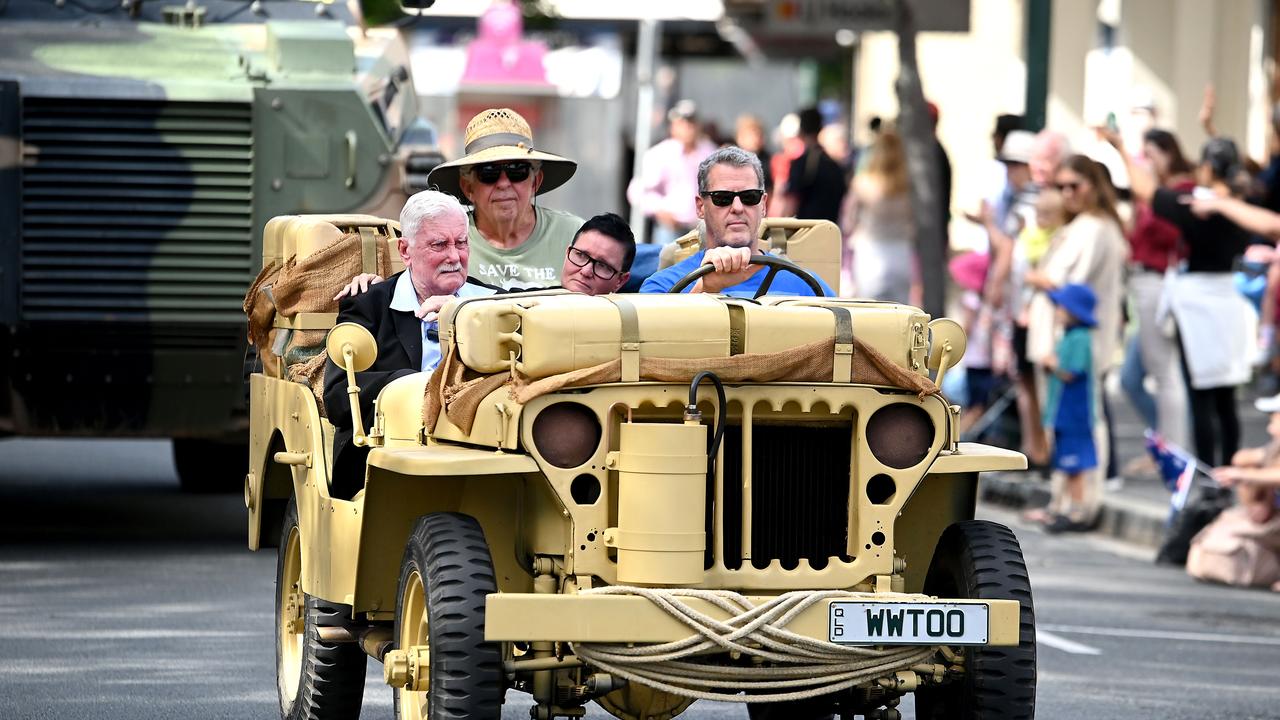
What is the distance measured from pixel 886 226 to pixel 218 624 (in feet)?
30.8

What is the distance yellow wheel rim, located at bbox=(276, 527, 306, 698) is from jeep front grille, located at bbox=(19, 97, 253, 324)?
416 cm

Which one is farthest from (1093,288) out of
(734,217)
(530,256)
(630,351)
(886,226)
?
(630,351)

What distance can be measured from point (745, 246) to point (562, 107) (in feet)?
76.1

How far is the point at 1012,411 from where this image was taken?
52.7 ft

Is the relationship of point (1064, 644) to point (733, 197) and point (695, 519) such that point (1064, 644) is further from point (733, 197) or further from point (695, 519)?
point (695, 519)

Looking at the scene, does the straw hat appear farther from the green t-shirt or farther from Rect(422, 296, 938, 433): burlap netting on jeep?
Rect(422, 296, 938, 433): burlap netting on jeep

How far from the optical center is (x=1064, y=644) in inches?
400

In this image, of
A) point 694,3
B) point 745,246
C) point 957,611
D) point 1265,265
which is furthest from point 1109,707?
point 694,3

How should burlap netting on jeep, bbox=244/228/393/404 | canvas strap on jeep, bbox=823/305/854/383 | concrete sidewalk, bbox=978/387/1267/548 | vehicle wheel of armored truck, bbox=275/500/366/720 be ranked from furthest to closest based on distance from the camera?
concrete sidewalk, bbox=978/387/1267/548 → burlap netting on jeep, bbox=244/228/393/404 → vehicle wheel of armored truck, bbox=275/500/366/720 → canvas strap on jeep, bbox=823/305/854/383

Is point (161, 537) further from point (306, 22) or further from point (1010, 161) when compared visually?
point (1010, 161)

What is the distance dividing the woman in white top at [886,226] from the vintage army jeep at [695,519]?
11922 mm

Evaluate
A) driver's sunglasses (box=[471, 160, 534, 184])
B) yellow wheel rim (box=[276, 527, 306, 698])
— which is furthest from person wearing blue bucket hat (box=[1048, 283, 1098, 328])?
yellow wheel rim (box=[276, 527, 306, 698])

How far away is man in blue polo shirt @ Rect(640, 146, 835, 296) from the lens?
761cm

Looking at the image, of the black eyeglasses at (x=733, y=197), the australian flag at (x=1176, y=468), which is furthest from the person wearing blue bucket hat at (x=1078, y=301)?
the black eyeglasses at (x=733, y=197)
